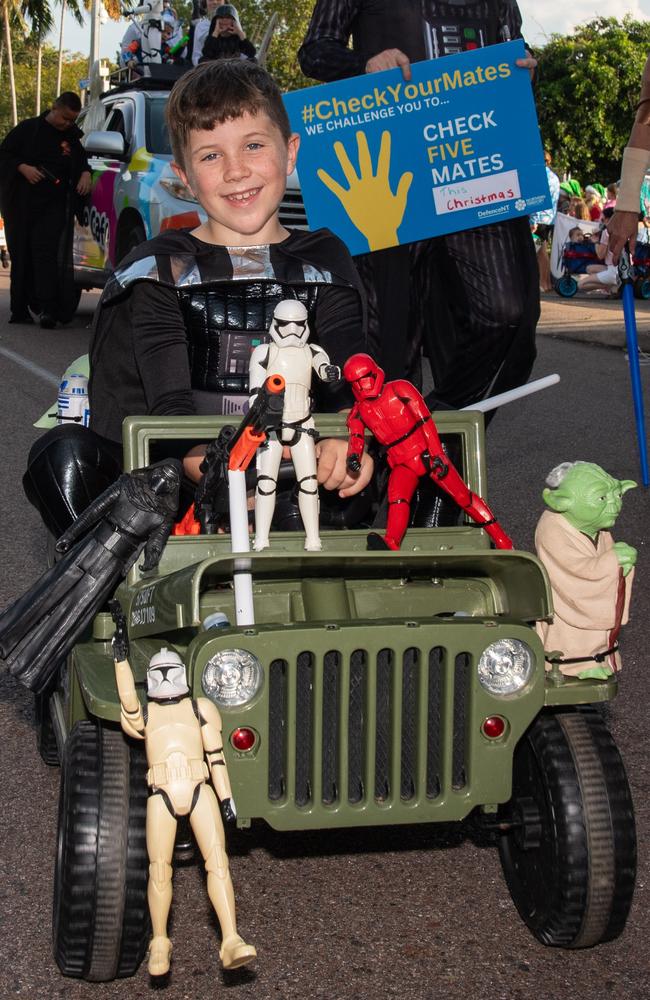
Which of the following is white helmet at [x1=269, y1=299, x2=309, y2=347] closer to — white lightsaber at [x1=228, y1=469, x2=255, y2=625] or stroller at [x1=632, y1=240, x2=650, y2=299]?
white lightsaber at [x1=228, y1=469, x2=255, y2=625]

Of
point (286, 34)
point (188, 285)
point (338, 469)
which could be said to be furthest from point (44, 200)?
point (286, 34)

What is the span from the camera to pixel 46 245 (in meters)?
16.3

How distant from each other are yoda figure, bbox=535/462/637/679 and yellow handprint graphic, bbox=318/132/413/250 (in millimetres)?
2425

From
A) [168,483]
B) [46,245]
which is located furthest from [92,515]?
[46,245]

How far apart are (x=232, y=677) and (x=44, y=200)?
1411 centimetres

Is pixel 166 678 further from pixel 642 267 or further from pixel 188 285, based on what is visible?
pixel 642 267

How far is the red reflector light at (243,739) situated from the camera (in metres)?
2.95

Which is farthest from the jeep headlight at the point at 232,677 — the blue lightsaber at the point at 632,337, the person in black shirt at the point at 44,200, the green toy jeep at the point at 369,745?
the person in black shirt at the point at 44,200

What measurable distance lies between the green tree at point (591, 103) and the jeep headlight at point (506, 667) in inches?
1526

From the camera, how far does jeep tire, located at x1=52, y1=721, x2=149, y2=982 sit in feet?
9.66

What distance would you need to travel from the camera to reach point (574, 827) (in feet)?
10.0

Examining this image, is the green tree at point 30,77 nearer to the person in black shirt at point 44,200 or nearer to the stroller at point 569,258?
the stroller at point 569,258

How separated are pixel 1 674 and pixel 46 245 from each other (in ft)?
38.5

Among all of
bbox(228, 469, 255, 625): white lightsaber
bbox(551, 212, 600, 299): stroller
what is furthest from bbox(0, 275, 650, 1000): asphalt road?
bbox(551, 212, 600, 299): stroller
